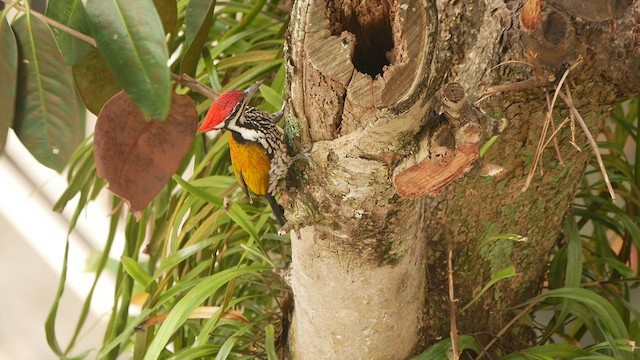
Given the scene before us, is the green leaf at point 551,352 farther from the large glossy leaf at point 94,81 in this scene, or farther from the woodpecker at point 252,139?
the large glossy leaf at point 94,81

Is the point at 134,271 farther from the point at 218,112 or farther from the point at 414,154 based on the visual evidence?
the point at 414,154

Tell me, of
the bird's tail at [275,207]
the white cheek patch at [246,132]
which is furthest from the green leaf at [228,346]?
the white cheek patch at [246,132]

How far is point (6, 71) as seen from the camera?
1.88 feet

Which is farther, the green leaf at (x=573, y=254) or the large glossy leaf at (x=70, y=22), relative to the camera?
the green leaf at (x=573, y=254)

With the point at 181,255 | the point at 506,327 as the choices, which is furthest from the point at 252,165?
the point at 506,327

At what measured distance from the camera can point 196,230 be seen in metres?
0.99

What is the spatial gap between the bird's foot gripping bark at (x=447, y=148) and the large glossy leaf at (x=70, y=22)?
27 cm

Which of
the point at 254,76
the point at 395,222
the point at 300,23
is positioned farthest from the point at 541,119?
the point at 254,76

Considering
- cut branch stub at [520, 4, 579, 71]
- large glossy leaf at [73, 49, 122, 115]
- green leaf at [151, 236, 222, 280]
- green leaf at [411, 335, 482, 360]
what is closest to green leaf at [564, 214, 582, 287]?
green leaf at [411, 335, 482, 360]

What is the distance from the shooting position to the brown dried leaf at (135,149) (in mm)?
598

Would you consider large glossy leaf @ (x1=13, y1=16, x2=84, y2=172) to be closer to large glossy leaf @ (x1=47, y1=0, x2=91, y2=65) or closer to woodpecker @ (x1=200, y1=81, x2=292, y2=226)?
large glossy leaf @ (x1=47, y1=0, x2=91, y2=65)

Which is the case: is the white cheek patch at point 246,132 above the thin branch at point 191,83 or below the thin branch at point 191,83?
below

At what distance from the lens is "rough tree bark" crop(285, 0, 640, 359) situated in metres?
0.55

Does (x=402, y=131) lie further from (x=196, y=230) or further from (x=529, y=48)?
(x=196, y=230)
